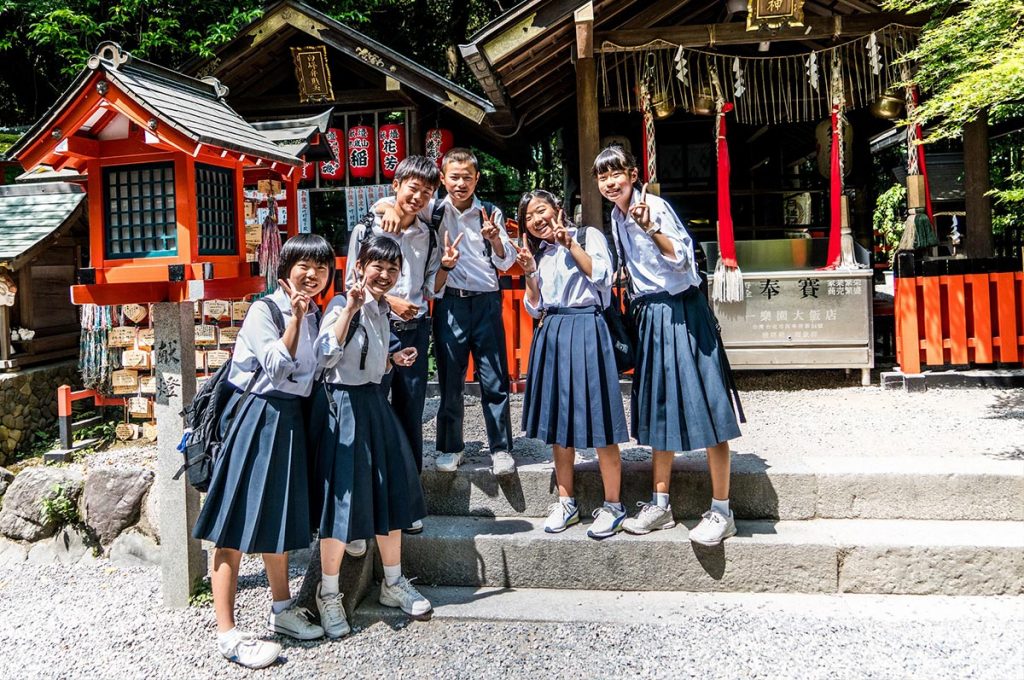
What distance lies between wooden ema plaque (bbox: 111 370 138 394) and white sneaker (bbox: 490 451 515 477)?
6117 mm

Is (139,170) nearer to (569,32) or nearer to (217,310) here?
(217,310)

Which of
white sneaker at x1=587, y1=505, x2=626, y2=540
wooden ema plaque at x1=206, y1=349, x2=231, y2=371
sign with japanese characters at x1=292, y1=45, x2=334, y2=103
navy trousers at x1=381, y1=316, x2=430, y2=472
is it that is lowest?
white sneaker at x1=587, y1=505, x2=626, y2=540

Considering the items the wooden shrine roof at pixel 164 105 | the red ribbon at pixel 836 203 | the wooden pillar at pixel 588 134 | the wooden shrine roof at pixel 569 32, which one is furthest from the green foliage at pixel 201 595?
the red ribbon at pixel 836 203

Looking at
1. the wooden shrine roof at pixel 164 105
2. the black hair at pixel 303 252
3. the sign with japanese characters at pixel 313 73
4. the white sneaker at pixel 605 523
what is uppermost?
the sign with japanese characters at pixel 313 73

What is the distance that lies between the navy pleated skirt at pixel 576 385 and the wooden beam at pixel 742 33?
516 cm

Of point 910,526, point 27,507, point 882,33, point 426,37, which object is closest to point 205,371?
point 27,507

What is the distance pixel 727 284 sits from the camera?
789 centimetres

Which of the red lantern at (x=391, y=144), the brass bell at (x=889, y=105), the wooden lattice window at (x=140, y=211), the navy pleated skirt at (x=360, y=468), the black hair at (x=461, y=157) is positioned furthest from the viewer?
the red lantern at (x=391, y=144)

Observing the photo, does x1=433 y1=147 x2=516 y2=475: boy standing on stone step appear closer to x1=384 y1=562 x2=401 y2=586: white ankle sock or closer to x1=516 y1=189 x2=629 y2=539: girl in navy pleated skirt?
A: x1=516 y1=189 x2=629 y2=539: girl in navy pleated skirt

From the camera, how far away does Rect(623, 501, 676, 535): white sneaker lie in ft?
13.7

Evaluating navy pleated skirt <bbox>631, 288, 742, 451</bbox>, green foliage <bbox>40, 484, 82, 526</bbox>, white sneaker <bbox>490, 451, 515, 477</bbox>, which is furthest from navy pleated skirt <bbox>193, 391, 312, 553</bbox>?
green foliage <bbox>40, 484, 82, 526</bbox>

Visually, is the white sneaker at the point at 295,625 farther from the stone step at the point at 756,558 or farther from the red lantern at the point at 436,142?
the red lantern at the point at 436,142

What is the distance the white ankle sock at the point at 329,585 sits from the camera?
377 cm

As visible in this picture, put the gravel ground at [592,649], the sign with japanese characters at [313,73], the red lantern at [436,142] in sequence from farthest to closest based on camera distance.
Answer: the red lantern at [436,142] → the sign with japanese characters at [313,73] → the gravel ground at [592,649]
